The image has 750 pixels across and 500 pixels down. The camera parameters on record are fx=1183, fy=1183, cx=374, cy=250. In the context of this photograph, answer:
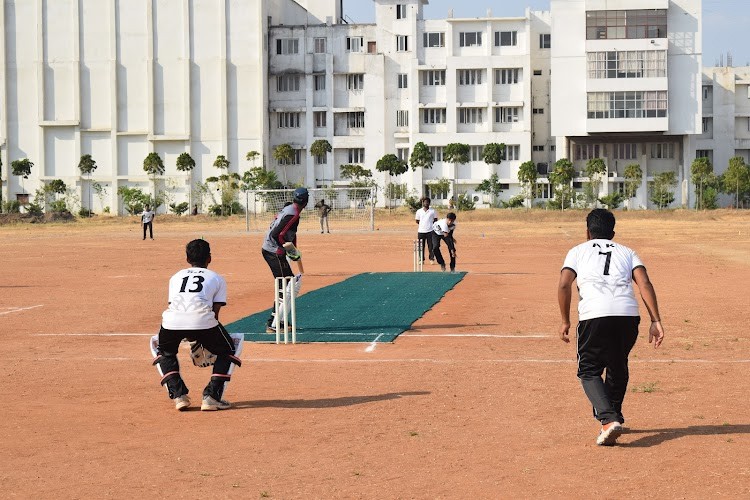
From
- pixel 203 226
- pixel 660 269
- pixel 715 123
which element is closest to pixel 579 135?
pixel 715 123

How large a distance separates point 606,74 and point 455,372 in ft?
276

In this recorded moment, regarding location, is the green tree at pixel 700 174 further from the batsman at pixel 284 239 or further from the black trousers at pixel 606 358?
the black trousers at pixel 606 358

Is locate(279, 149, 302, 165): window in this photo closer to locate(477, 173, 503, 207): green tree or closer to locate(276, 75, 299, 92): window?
locate(276, 75, 299, 92): window

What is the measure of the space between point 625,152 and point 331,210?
30474 mm

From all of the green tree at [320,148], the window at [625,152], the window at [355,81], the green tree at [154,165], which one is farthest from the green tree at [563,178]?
the green tree at [154,165]

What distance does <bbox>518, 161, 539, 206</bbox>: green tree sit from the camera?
92.9 m

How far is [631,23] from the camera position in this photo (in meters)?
94.1

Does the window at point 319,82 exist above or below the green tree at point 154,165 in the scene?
above

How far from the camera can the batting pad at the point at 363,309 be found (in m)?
16.9

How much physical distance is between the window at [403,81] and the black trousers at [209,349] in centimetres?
9293

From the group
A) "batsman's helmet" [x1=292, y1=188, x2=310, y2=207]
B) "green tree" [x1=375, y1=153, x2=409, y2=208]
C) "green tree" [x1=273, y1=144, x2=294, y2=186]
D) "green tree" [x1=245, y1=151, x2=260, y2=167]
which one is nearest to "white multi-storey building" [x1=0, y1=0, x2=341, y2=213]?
"green tree" [x1=245, y1=151, x2=260, y2=167]

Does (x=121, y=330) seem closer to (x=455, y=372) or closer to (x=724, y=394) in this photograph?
(x=455, y=372)

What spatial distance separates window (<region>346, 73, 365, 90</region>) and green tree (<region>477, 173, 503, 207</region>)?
1429 cm

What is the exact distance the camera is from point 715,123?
357 feet
